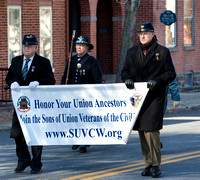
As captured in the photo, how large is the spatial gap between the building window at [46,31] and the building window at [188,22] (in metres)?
8.08

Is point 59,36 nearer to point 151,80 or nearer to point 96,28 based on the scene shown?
point 96,28

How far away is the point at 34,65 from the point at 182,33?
18157 millimetres

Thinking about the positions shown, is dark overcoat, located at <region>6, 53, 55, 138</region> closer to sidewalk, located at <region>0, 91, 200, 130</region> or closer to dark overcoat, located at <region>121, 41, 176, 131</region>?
dark overcoat, located at <region>121, 41, 176, 131</region>

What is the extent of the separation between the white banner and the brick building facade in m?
10.7

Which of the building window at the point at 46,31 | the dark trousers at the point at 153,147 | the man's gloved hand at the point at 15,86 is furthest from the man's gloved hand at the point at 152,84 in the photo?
the building window at the point at 46,31

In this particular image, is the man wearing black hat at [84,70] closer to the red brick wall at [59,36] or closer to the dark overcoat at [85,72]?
the dark overcoat at [85,72]

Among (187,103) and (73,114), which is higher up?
(73,114)

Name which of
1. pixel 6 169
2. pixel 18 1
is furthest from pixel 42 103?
pixel 18 1

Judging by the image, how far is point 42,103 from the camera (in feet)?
32.3

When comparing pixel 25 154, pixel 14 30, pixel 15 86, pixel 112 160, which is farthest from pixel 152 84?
pixel 14 30

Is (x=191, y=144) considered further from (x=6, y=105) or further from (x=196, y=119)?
(x=6, y=105)

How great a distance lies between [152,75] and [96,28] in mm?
15842

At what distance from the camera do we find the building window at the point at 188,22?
2802cm

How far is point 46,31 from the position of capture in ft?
71.3
